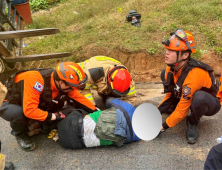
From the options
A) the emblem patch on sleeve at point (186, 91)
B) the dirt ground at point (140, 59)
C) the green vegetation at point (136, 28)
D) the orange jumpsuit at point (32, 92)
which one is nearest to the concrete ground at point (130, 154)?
the orange jumpsuit at point (32, 92)

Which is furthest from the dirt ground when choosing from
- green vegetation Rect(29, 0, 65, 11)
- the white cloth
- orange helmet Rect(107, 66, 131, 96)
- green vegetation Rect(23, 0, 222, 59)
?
green vegetation Rect(29, 0, 65, 11)

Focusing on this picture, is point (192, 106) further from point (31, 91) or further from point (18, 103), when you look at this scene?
point (18, 103)

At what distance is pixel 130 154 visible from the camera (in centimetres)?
295

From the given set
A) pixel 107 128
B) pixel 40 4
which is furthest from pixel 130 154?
pixel 40 4

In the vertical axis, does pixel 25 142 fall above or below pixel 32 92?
below

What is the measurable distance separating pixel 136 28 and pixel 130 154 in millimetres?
3917

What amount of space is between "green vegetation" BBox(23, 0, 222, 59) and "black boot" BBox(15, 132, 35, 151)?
2.97m

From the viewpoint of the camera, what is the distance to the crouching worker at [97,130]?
9.52ft

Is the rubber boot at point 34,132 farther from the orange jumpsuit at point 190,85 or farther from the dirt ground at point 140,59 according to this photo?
the dirt ground at point 140,59

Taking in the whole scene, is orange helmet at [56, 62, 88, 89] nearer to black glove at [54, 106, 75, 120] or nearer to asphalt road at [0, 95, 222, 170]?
black glove at [54, 106, 75, 120]

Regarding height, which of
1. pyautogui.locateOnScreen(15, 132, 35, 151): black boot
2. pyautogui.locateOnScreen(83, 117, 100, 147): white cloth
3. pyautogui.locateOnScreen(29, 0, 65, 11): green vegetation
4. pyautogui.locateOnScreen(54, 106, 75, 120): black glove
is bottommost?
pyautogui.locateOnScreen(15, 132, 35, 151): black boot

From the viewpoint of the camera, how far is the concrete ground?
111 inches

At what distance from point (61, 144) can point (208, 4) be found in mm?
5772

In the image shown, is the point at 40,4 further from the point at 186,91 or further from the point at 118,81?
the point at 186,91
